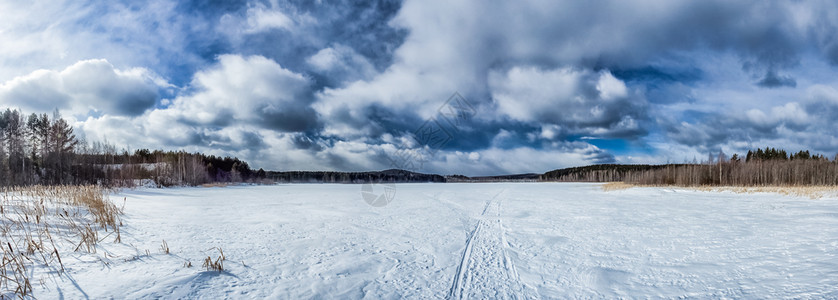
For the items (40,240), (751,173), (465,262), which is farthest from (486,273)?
(751,173)

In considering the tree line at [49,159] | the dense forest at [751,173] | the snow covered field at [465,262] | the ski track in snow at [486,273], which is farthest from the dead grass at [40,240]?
the dense forest at [751,173]

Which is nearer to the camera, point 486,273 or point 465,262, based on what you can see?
point 486,273

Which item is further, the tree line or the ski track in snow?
the tree line

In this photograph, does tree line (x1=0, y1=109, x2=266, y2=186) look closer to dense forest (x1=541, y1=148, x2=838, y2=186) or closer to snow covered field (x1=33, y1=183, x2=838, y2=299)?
snow covered field (x1=33, y1=183, x2=838, y2=299)

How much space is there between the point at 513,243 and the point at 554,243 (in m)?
0.78

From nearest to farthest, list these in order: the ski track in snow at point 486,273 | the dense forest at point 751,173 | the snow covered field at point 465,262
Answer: the ski track in snow at point 486,273, the snow covered field at point 465,262, the dense forest at point 751,173

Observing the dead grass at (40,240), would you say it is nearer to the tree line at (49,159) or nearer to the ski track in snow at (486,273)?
the ski track in snow at (486,273)

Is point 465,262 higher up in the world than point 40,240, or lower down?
lower down

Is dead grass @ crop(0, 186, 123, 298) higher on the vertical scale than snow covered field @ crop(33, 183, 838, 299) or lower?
higher

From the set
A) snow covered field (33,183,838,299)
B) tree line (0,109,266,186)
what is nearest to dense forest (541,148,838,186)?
snow covered field (33,183,838,299)

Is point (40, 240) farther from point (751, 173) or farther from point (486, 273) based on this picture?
point (751, 173)

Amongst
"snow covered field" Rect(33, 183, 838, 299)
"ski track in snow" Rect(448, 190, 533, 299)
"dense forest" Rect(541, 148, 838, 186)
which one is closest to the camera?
"ski track in snow" Rect(448, 190, 533, 299)

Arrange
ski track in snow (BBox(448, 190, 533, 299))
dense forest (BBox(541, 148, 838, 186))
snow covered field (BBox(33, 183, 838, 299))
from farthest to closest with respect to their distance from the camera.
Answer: dense forest (BBox(541, 148, 838, 186))
snow covered field (BBox(33, 183, 838, 299))
ski track in snow (BBox(448, 190, 533, 299))

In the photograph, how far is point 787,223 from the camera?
874 cm
